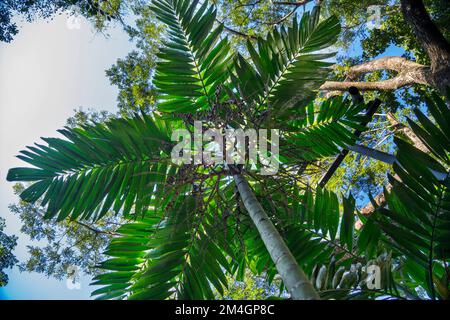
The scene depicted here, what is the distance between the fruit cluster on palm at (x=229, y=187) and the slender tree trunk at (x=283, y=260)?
0.02 meters

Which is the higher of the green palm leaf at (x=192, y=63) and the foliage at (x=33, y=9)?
the foliage at (x=33, y=9)

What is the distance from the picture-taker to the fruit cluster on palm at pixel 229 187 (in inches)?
60.8

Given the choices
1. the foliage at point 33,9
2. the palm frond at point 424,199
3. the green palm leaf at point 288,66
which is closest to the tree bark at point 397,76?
the green palm leaf at point 288,66

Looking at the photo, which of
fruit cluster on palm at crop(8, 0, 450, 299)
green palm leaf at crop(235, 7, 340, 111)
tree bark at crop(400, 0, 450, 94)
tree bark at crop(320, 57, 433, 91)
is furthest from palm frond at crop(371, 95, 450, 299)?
tree bark at crop(320, 57, 433, 91)

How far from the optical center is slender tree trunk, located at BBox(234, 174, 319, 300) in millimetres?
1081

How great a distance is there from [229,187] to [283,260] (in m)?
0.95

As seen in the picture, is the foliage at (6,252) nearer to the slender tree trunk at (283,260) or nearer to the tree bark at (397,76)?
the slender tree trunk at (283,260)

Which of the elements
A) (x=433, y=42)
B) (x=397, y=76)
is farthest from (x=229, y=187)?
(x=397, y=76)

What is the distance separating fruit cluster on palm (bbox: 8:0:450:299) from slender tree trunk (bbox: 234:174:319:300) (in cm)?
2

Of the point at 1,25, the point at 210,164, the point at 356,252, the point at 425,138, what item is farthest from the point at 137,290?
the point at 1,25

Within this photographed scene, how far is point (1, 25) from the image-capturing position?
7.11m

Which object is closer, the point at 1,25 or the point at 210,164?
the point at 210,164

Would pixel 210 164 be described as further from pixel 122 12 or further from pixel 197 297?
pixel 122 12
